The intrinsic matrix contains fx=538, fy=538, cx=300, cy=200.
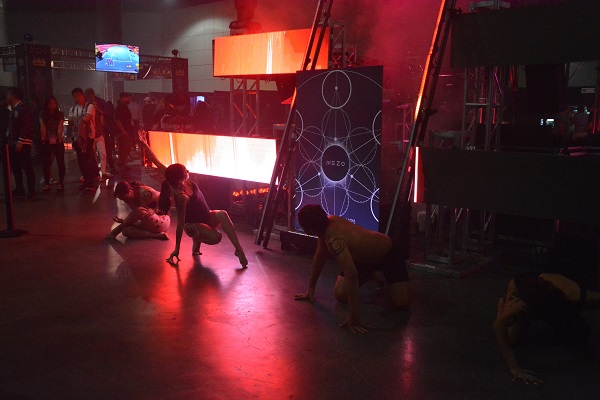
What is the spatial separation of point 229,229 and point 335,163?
145 centimetres

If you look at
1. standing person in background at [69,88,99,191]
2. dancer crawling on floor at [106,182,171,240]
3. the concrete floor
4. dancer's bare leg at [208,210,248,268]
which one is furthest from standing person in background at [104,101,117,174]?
dancer's bare leg at [208,210,248,268]

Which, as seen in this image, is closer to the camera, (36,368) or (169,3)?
(36,368)

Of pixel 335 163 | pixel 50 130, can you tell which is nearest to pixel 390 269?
pixel 335 163

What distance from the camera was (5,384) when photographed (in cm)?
342

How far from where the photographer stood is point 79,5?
925 inches

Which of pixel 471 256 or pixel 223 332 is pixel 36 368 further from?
pixel 471 256

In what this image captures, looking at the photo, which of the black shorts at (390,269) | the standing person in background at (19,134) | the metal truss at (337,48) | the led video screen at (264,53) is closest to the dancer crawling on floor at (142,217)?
the led video screen at (264,53)

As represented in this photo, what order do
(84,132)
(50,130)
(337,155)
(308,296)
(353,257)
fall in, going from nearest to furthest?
(353,257)
(308,296)
(337,155)
(50,130)
(84,132)

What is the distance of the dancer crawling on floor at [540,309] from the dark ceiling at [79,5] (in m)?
20.9

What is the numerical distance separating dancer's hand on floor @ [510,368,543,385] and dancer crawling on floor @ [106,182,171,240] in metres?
5.07

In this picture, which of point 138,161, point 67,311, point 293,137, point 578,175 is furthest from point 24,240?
point 138,161

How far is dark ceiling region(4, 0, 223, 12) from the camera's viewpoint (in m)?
22.5

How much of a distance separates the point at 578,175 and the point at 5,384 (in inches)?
185

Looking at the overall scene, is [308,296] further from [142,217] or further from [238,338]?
[142,217]
